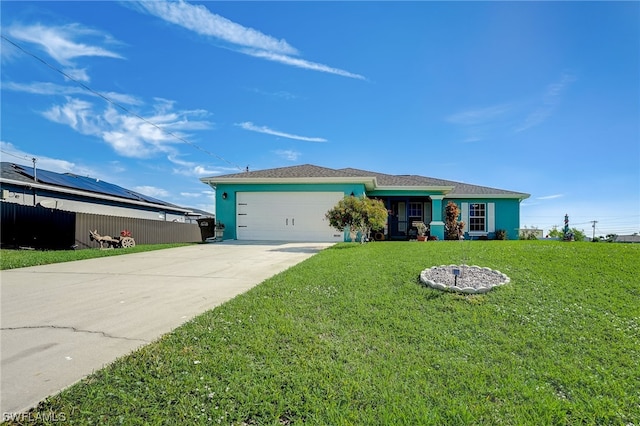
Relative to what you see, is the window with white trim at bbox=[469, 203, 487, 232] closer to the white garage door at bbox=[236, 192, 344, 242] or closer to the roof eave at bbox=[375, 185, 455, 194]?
the roof eave at bbox=[375, 185, 455, 194]

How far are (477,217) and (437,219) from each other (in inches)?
114

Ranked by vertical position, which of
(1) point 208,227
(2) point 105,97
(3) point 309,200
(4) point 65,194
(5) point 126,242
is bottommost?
(5) point 126,242

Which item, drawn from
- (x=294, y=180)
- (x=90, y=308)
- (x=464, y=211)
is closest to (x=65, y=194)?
(x=294, y=180)

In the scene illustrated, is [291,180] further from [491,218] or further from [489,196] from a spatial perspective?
[491,218]

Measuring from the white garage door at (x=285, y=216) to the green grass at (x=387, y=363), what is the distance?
30.1 ft

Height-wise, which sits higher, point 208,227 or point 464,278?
point 208,227

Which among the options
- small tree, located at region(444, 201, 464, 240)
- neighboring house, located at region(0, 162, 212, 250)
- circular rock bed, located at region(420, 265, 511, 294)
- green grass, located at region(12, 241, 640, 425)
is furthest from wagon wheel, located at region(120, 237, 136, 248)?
small tree, located at region(444, 201, 464, 240)

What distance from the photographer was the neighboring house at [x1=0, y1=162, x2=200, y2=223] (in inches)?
542

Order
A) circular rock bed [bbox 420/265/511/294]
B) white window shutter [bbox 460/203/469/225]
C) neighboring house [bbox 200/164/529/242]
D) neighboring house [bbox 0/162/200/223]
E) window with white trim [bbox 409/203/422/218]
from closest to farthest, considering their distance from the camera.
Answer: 1. circular rock bed [bbox 420/265/511/294]
2. neighboring house [bbox 0/162/200/223]
3. neighboring house [bbox 200/164/529/242]
4. white window shutter [bbox 460/203/469/225]
5. window with white trim [bbox 409/203/422/218]

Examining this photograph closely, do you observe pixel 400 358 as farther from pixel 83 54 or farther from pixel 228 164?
pixel 228 164

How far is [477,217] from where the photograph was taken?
16.7 meters

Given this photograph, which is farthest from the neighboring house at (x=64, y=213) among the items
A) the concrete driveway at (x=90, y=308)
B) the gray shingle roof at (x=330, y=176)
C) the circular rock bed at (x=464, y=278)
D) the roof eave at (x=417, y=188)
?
the circular rock bed at (x=464, y=278)

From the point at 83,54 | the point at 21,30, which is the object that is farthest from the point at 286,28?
the point at 21,30

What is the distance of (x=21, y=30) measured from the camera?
8180mm
